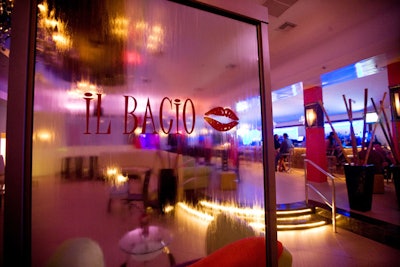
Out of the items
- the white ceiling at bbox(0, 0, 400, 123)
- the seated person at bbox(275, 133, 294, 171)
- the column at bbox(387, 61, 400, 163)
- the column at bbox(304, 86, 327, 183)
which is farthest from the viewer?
the seated person at bbox(275, 133, 294, 171)

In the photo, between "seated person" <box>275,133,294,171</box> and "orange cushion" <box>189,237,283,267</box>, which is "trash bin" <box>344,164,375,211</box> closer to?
"orange cushion" <box>189,237,283,267</box>

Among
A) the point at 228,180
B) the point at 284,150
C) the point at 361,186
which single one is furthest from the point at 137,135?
the point at 284,150

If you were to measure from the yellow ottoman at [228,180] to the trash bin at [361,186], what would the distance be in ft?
11.7

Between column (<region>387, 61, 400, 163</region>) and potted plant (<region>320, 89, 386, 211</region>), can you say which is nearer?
potted plant (<region>320, 89, 386, 211</region>)

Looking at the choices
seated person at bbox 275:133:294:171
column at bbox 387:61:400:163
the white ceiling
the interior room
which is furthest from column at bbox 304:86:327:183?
the interior room

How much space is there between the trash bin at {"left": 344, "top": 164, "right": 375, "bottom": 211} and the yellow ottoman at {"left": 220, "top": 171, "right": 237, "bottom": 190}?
11.7ft

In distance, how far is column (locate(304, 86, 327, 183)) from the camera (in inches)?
216

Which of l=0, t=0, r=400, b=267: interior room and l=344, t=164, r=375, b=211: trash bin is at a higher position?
l=0, t=0, r=400, b=267: interior room

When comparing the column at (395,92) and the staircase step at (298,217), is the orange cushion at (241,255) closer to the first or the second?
the staircase step at (298,217)

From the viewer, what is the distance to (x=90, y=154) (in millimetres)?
618

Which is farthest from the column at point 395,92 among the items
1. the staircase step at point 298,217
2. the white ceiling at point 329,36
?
the staircase step at point 298,217

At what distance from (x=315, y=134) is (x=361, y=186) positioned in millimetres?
2517

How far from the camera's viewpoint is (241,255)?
803 millimetres

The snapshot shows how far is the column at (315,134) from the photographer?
5477 millimetres
